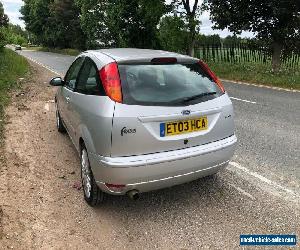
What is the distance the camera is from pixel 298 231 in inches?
146

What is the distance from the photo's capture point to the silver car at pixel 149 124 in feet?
12.2

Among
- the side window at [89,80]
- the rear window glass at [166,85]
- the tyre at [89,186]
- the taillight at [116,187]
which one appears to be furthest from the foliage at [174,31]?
the taillight at [116,187]

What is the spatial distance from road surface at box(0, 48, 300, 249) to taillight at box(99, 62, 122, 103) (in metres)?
1.39

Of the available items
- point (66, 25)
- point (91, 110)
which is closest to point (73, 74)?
point (91, 110)

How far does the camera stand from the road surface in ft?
12.2

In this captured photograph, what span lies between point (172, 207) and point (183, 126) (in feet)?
3.38

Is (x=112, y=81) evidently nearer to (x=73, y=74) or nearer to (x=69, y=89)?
(x=69, y=89)

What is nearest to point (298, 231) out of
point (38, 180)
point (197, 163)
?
point (197, 163)

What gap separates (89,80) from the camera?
4.56 m

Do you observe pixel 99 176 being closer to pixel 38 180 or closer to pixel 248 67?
pixel 38 180

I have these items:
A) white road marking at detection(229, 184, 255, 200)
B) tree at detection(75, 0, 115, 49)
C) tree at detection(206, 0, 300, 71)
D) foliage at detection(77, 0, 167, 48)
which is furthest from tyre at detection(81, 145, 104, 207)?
tree at detection(75, 0, 115, 49)

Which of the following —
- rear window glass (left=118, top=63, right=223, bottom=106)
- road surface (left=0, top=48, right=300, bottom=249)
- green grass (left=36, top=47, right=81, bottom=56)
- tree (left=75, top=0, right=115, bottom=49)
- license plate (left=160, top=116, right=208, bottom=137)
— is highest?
tree (left=75, top=0, right=115, bottom=49)

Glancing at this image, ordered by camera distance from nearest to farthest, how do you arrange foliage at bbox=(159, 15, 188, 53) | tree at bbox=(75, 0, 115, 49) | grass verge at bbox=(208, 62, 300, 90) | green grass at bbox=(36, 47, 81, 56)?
1. grass verge at bbox=(208, 62, 300, 90)
2. foliage at bbox=(159, 15, 188, 53)
3. tree at bbox=(75, 0, 115, 49)
4. green grass at bbox=(36, 47, 81, 56)

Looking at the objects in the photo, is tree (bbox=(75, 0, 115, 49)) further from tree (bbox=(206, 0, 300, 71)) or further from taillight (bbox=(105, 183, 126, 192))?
taillight (bbox=(105, 183, 126, 192))
